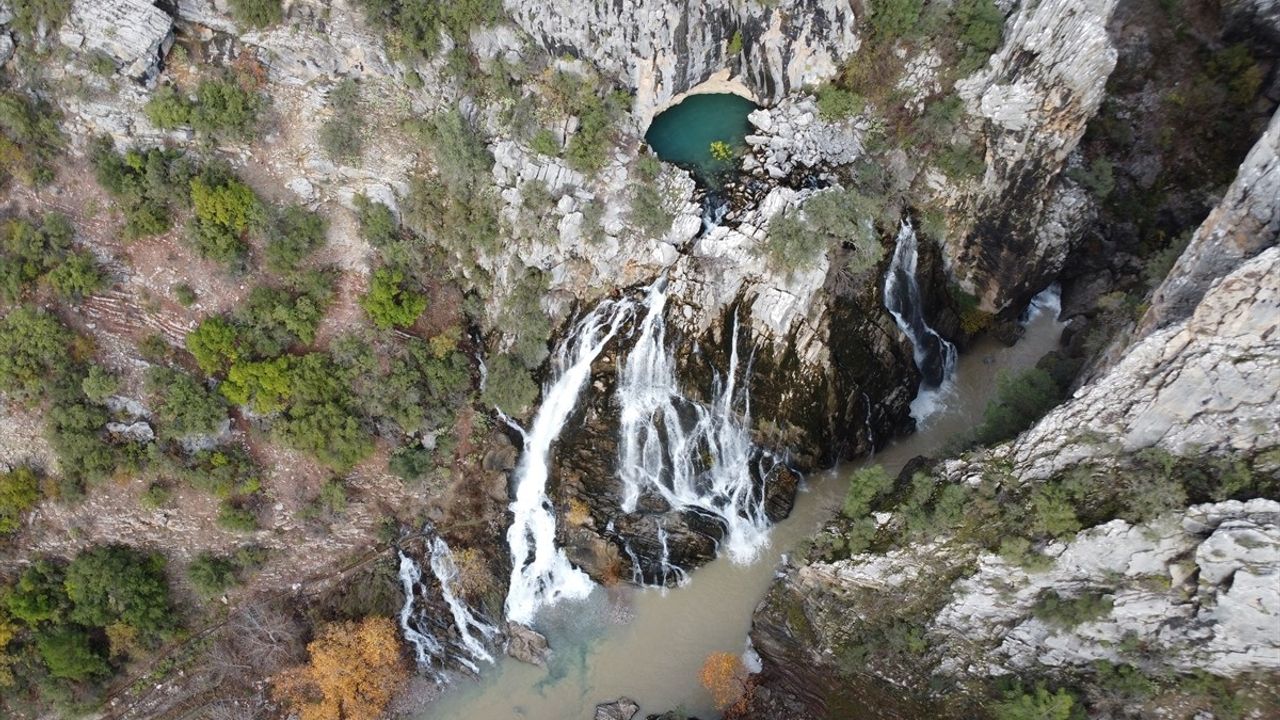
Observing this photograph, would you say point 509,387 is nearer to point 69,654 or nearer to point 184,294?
point 184,294

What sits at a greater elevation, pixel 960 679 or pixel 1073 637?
pixel 1073 637

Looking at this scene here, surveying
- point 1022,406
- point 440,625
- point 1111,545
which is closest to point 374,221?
point 440,625

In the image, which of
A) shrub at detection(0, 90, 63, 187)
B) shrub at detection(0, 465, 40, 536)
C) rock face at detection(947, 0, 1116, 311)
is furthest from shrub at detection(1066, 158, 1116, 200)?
shrub at detection(0, 465, 40, 536)

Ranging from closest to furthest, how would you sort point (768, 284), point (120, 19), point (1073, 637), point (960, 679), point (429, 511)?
point (1073, 637), point (960, 679), point (768, 284), point (120, 19), point (429, 511)

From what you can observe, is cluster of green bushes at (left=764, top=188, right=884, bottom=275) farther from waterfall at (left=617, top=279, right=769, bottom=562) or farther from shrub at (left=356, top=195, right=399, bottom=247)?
shrub at (left=356, top=195, right=399, bottom=247)

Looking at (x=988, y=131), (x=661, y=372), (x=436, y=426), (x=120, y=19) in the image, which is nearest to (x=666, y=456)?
(x=661, y=372)

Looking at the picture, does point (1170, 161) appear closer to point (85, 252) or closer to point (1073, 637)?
Answer: point (1073, 637)
